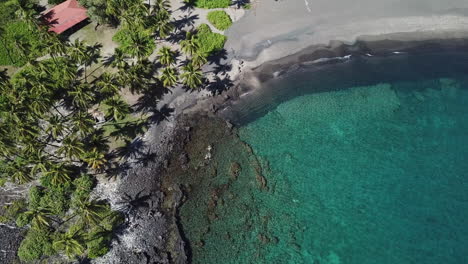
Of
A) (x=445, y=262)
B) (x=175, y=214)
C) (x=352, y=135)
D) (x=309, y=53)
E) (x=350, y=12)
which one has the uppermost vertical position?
(x=350, y=12)

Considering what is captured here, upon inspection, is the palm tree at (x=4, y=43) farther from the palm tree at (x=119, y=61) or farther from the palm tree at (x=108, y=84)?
the palm tree at (x=108, y=84)

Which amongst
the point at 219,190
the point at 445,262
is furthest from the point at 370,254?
the point at 219,190

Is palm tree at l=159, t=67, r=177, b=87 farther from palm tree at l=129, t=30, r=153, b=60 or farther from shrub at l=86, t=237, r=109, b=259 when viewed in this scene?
shrub at l=86, t=237, r=109, b=259

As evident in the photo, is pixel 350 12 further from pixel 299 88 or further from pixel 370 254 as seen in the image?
pixel 370 254

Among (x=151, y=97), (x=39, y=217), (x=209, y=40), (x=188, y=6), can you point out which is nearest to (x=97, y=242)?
(x=39, y=217)

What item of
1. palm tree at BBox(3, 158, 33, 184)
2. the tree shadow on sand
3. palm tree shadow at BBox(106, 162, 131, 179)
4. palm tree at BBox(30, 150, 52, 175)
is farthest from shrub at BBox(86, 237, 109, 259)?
palm tree at BBox(3, 158, 33, 184)

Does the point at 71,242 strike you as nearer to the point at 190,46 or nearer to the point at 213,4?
the point at 190,46
